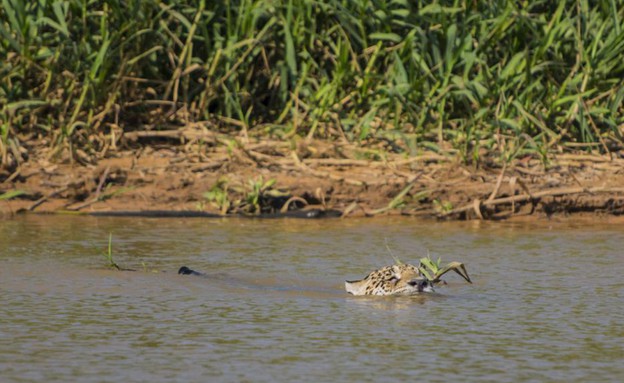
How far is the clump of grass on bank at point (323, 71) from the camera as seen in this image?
9641mm

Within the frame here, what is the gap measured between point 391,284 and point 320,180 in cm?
316

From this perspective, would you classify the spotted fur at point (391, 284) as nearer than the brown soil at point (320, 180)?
Yes

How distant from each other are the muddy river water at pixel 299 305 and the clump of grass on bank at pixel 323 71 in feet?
4.31

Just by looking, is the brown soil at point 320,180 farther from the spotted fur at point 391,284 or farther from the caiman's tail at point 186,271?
the spotted fur at point 391,284

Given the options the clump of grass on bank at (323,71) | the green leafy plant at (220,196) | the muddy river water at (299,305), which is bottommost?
the muddy river water at (299,305)

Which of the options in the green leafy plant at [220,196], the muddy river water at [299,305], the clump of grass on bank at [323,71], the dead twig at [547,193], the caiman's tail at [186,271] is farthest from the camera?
the clump of grass on bank at [323,71]

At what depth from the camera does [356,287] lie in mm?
6051

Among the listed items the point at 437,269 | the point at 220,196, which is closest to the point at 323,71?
the point at 220,196

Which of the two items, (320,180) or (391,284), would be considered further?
(320,180)

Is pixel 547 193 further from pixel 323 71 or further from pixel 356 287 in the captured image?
pixel 356 287

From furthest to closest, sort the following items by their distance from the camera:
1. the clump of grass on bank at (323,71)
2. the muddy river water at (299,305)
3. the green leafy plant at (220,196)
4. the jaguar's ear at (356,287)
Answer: the clump of grass on bank at (323,71) < the green leafy plant at (220,196) < the jaguar's ear at (356,287) < the muddy river water at (299,305)

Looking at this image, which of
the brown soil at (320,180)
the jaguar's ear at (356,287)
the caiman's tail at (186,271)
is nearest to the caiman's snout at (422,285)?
the jaguar's ear at (356,287)

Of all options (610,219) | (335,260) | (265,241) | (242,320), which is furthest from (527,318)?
(610,219)

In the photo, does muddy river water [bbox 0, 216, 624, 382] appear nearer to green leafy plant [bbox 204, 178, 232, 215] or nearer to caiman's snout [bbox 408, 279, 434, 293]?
caiman's snout [bbox 408, 279, 434, 293]
